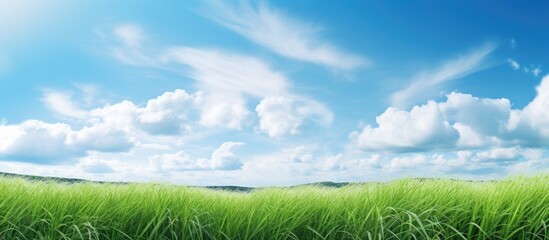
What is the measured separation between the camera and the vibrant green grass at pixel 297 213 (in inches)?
169

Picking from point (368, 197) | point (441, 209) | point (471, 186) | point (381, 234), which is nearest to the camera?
point (381, 234)

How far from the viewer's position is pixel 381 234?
4160mm

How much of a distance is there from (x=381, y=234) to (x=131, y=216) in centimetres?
217

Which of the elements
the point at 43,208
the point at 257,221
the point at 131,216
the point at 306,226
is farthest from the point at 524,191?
the point at 43,208

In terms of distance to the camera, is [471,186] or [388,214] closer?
[388,214]

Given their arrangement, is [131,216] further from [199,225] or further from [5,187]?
[5,187]

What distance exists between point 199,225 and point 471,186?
2.72m

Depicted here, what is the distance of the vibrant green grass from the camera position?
14.0ft

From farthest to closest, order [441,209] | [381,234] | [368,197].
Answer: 1. [368,197]
2. [441,209]
3. [381,234]

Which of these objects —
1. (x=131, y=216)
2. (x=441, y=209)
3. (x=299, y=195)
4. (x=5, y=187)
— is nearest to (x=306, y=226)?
(x=299, y=195)

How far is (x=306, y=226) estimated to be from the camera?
4.52 meters

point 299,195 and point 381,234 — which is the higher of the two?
point 299,195

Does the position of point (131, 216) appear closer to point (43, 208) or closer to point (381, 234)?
point (43, 208)

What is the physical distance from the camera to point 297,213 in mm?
4574
